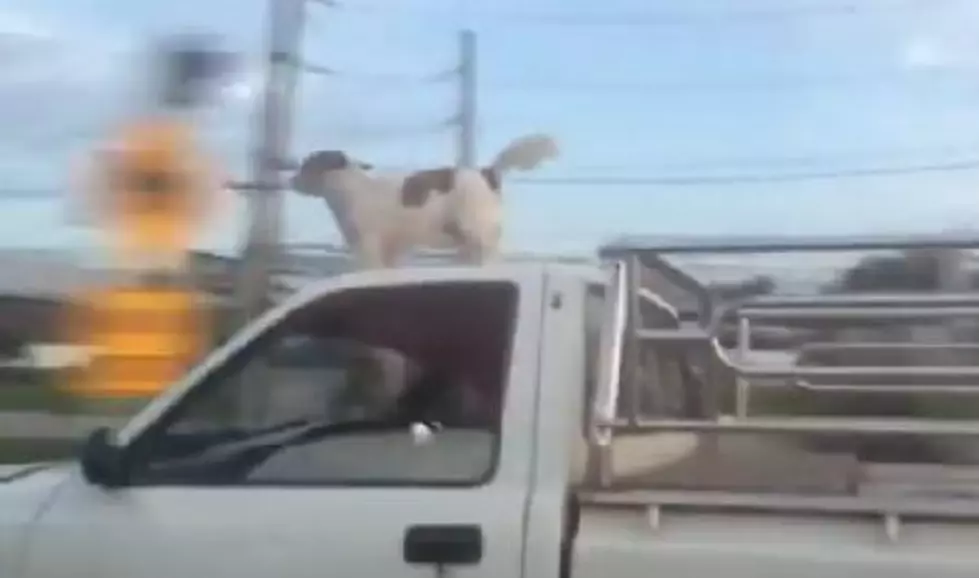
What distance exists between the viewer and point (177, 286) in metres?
9.85

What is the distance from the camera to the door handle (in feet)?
13.4

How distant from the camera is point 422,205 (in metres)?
7.41

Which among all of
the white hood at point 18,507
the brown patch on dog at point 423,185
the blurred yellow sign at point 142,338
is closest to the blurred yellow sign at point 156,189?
the blurred yellow sign at point 142,338

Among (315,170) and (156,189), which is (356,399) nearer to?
(315,170)

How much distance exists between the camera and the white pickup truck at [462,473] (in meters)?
3.95

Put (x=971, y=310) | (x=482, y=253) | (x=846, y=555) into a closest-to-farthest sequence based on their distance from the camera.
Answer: (x=846, y=555) → (x=971, y=310) → (x=482, y=253)

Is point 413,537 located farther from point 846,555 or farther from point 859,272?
point 859,272

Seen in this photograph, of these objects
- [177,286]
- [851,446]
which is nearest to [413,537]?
[851,446]

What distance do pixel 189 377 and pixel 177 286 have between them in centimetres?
545

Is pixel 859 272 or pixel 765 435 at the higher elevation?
pixel 859 272

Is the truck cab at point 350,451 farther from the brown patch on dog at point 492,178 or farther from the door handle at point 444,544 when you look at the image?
the brown patch on dog at point 492,178

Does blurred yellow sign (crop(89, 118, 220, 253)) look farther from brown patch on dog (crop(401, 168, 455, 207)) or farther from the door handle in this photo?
the door handle

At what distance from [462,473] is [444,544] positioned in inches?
8.4

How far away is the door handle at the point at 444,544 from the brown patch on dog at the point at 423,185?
3346 millimetres
